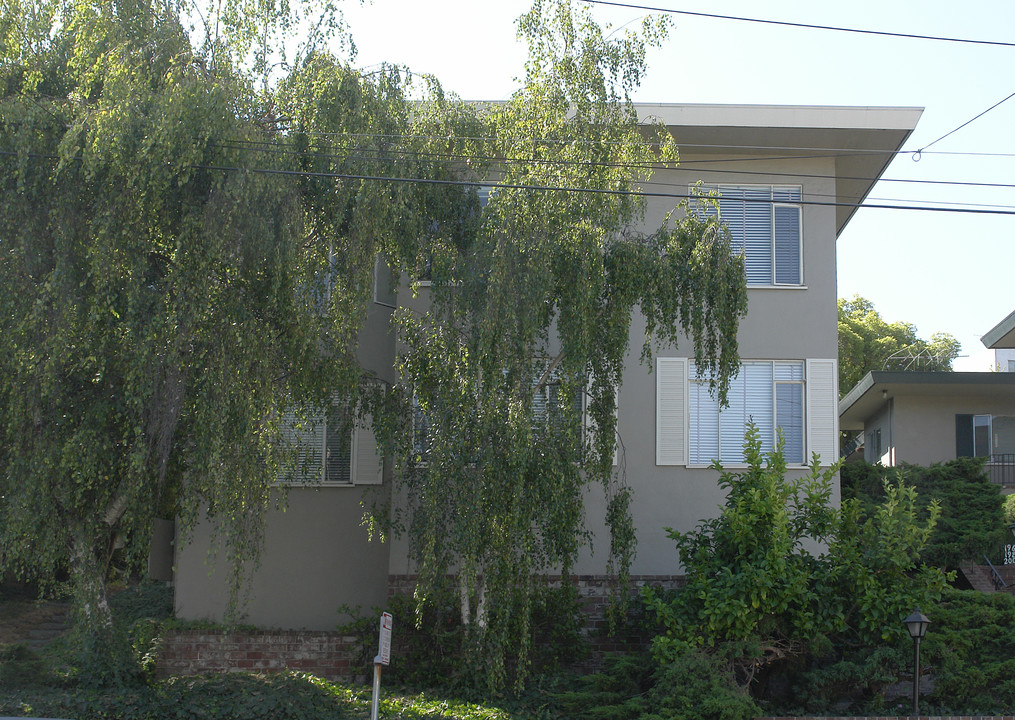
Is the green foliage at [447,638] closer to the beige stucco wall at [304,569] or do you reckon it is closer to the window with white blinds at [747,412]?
the beige stucco wall at [304,569]

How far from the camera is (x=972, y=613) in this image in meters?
13.0

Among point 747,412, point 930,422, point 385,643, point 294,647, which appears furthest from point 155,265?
point 930,422

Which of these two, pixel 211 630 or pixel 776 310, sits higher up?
pixel 776 310

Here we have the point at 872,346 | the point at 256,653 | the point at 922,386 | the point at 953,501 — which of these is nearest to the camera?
the point at 256,653

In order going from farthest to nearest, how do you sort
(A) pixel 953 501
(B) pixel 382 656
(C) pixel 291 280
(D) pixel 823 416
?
(A) pixel 953 501 < (D) pixel 823 416 < (C) pixel 291 280 < (B) pixel 382 656

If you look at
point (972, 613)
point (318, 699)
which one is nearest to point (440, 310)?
point (318, 699)

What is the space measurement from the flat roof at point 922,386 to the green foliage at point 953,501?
3402 millimetres

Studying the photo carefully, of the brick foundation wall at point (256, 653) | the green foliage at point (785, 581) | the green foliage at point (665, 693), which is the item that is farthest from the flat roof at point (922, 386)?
the brick foundation wall at point (256, 653)

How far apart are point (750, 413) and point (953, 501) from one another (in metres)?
4.09

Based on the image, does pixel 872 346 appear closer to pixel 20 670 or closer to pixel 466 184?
pixel 466 184

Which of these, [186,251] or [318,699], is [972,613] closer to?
[318,699]

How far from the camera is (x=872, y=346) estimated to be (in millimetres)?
38125

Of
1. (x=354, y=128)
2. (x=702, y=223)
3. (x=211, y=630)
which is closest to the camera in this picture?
(x=354, y=128)

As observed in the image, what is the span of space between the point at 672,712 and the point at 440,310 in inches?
214
